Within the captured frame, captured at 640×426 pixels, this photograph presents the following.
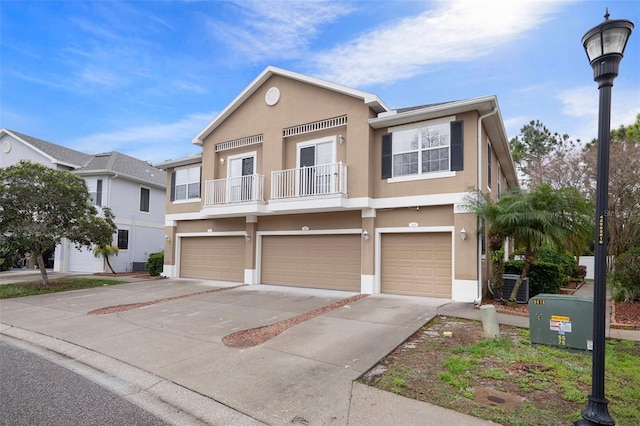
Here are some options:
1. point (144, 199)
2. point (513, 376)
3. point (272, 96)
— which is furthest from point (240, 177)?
point (144, 199)

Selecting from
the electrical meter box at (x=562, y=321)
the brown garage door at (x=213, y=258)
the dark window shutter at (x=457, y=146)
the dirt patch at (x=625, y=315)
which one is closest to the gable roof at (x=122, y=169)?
the brown garage door at (x=213, y=258)

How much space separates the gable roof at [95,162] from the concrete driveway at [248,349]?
11.0 meters

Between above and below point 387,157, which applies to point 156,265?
below

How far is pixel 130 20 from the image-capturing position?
1234 cm

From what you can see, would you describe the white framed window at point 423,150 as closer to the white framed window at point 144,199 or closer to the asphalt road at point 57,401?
the asphalt road at point 57,401

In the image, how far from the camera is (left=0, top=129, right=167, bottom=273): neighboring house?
21.0 metres

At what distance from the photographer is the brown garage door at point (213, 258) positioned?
604 inches

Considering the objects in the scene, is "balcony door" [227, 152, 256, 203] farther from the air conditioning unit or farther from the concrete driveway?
the air conditioning unit

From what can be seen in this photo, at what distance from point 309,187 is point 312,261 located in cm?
281

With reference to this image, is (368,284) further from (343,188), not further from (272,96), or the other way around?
(272,96)

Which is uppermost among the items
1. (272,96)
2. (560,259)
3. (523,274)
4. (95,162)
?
(272,96)

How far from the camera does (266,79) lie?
14.3 m

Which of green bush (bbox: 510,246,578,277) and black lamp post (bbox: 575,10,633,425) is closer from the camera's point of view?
black lamp post (bbox: 575,10,633,425)

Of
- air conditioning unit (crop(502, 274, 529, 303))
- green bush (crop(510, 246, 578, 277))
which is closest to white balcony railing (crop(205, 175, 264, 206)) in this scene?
air conditioning unit (crop(502, 274, 529, 303))
